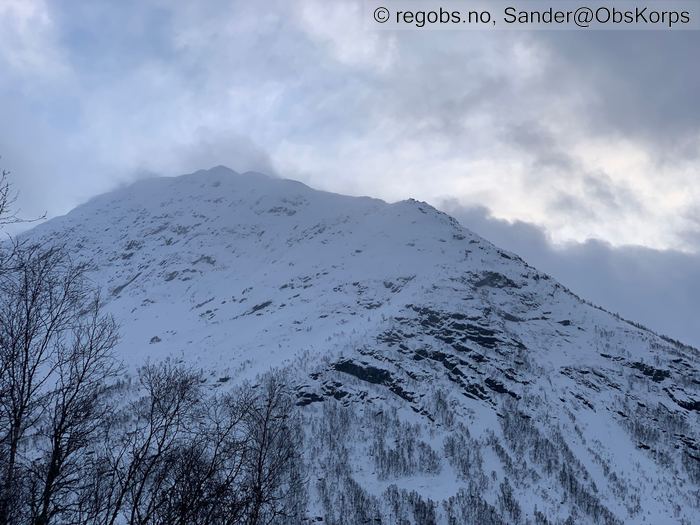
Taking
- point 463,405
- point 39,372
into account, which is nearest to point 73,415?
point 39,372

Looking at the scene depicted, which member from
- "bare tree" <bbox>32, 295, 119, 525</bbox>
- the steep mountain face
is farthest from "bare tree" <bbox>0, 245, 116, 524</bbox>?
the steep mountain face

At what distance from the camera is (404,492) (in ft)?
371

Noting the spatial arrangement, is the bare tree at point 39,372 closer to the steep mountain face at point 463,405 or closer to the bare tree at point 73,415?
the bare tree at point 73,415

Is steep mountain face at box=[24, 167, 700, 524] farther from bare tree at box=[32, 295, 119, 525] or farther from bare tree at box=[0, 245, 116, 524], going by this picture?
bare tree at box=[0, 245, 116, 524]

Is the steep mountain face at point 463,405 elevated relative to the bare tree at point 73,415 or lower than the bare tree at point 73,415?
elevated

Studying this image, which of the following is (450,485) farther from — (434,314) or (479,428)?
(434,314)

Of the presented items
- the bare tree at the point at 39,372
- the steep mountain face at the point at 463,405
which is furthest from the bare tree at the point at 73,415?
the steep mountain face at the point at 463,405

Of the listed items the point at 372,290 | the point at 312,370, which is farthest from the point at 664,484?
the point at 372,290

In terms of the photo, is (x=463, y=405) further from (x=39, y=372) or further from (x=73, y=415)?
(x=39, y=372)

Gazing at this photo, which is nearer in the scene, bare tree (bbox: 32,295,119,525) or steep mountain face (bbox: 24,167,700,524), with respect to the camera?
bare tree (bbox: 32,295,119,525)

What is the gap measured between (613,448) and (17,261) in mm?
158989

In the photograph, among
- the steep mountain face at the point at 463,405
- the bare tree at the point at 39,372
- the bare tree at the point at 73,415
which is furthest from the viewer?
the steep mountain face at the point at 463,405

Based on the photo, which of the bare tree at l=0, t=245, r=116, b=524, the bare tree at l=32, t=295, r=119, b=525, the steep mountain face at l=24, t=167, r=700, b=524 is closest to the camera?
the bare tree at l=0, t=245, r=116, b=524

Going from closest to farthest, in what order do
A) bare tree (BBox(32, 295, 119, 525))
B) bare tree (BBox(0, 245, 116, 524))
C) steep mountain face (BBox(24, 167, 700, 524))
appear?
bare tree (BBox(0, 245, 116, 524)), bare tree (BBox(32, 295, 119, 525)), steep mountain face (BBox(24, 167, 700, 524))
